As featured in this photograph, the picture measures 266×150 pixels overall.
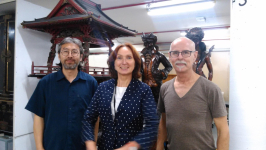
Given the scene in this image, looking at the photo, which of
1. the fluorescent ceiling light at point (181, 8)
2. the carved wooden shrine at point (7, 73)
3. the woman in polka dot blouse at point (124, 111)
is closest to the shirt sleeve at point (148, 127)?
the woman in polka dot blouse at point (124, 111)

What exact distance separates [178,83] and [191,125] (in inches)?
14.7

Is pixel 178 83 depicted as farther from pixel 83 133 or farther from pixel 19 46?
pixel 19 46

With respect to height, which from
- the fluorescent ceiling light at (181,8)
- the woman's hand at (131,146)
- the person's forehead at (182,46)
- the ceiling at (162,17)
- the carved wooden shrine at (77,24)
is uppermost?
the ceiling at (162,17)

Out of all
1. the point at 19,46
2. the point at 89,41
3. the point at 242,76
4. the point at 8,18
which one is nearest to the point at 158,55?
the point at 89,41

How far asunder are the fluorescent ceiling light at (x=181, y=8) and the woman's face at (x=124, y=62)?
2817 mm

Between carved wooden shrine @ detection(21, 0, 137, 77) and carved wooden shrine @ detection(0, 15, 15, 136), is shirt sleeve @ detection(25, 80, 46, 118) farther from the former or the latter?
carved wooden shrine @ detection(0, 15, 15, 136)

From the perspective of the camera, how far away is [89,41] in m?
2.91

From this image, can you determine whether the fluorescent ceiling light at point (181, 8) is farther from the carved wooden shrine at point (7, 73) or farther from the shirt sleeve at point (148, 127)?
the shirt sleeve at point (148, 127)

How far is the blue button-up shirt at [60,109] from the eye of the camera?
1.79 m

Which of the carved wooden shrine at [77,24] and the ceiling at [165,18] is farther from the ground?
the ceiling at [165,18]

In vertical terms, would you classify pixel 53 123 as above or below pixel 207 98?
below

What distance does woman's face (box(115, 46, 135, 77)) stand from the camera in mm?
1497

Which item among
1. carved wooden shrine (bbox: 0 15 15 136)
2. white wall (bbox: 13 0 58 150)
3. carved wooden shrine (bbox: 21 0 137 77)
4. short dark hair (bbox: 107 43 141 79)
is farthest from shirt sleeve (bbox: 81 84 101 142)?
carved wooden shrine (bbox: 0 15 15 136)

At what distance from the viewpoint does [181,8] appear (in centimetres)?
411
